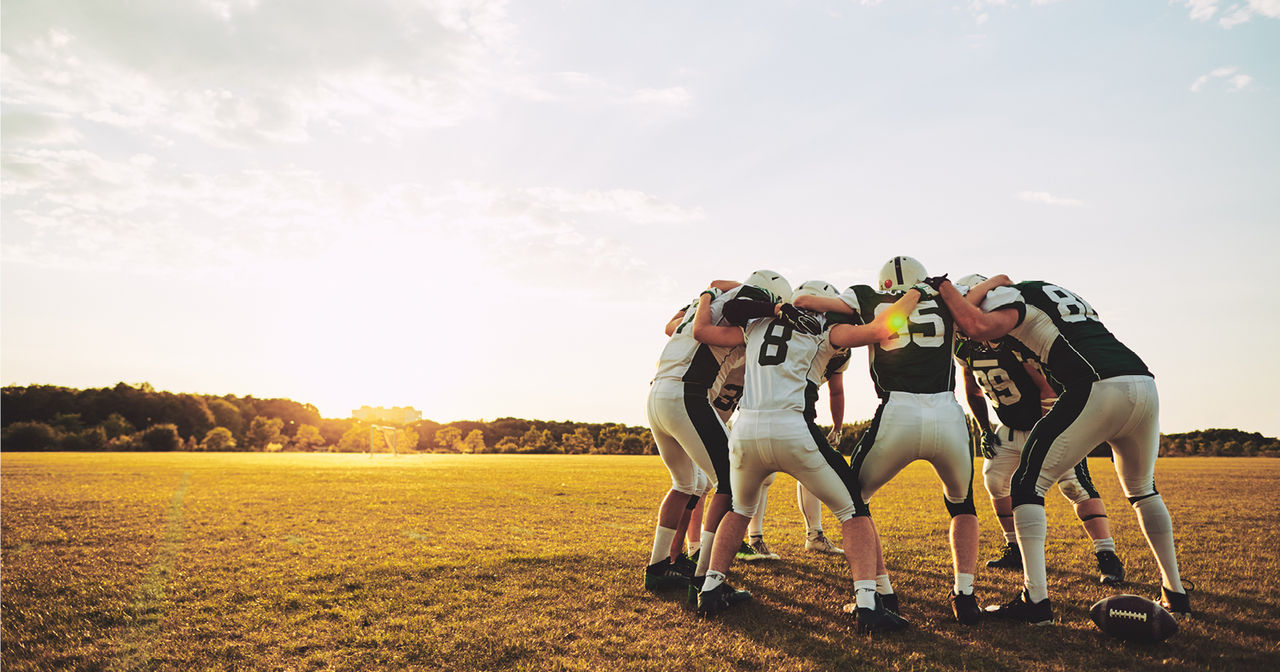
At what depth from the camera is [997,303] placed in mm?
5625

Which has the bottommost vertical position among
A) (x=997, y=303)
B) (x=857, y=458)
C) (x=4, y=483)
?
(x=4, y=483)

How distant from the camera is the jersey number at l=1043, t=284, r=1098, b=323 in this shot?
5.57 metres

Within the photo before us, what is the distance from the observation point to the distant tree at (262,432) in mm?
69812

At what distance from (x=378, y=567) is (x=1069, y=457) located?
6.71 m

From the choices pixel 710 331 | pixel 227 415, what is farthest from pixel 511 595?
pixel 227 415

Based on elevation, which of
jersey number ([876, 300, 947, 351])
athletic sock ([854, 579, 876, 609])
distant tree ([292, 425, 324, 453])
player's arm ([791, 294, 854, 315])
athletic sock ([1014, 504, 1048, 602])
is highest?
player's arm ([791, 294, 854, 315])

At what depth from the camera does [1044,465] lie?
17.6 feet

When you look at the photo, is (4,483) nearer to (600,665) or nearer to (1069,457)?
(600,665)

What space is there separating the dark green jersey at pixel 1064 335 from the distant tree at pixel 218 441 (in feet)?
226

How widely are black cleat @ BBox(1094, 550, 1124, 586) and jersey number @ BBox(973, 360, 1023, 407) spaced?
1.71 metres

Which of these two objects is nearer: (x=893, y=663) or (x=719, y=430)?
(x=893, y=663)

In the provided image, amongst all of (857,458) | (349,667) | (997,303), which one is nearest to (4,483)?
(349,667)

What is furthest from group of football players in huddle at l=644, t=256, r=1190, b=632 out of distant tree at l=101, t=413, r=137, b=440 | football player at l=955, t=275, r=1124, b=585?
distant tree at l=101, t=413, r=137, b=440

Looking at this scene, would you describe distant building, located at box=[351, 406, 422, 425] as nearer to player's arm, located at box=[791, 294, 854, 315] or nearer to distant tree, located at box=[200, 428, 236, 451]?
distant tree, located at box=[200, 428, 236, 451]
